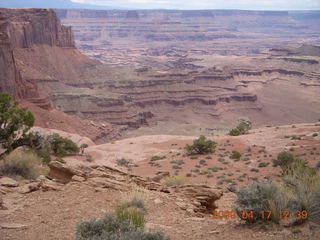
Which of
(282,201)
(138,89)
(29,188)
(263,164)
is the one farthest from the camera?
(138,89)

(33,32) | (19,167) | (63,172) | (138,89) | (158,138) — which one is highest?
(33,32)

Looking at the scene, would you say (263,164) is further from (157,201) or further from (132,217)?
(132,217)

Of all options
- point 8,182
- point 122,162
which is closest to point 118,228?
point 8,182

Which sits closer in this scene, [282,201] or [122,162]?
[282,201]

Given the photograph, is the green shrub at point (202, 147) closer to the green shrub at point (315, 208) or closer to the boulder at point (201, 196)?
the boulder at point (201, 196)

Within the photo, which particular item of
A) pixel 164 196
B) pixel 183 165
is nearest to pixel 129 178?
pixel 164 196

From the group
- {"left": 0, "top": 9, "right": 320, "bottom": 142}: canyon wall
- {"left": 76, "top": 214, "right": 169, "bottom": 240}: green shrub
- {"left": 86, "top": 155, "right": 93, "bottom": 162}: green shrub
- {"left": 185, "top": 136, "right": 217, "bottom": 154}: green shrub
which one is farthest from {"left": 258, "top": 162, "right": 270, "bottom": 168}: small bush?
{"left": 0, "top": 9, "right": 320, "bottom": 142}: canyon wall

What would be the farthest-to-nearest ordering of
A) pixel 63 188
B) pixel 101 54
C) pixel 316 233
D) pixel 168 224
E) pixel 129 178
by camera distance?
pixel 101 54 < pixel 129 178 < pixel 63 188 < pixel 168 224 < pixel 316 233

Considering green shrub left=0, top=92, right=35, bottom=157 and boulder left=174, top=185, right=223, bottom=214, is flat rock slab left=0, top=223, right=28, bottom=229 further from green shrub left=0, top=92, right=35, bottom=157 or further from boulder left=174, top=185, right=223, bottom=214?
green shrub left=0, top=92, right=35, bottom=157

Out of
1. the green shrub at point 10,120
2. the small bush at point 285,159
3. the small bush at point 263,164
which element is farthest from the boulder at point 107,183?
the small bush at point 263,164

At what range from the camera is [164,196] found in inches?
400

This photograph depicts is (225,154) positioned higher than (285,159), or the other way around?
(285,159)

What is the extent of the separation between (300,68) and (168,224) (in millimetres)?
111695

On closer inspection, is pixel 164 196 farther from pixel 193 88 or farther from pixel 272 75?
pixel 272 75
